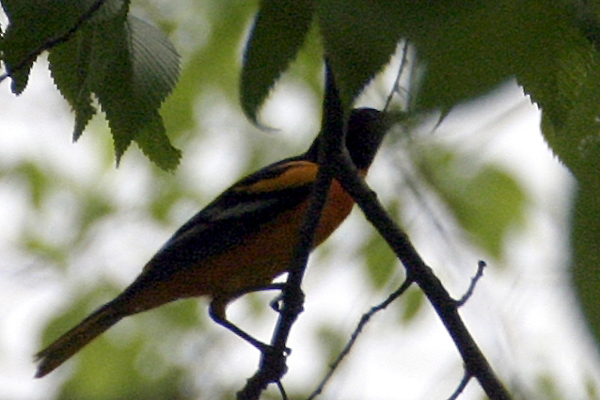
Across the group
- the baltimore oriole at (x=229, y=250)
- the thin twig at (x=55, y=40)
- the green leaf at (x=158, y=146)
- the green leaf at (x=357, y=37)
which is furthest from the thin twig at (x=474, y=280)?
the green leaf at (x=357, y=37)

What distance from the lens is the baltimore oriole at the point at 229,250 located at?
436 centimetres

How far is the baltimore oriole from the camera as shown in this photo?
4359mm

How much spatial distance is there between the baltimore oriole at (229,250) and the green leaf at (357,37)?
3.39 metres

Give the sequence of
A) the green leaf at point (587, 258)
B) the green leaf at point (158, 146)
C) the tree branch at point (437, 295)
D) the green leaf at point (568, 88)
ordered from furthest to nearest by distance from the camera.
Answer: the tree branch at point (437, 295)
the green leaf at point (158, 146)
the green leaf at point (568, 88)
the green leaf at point (587, 258)

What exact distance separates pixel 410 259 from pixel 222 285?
1.80 meters

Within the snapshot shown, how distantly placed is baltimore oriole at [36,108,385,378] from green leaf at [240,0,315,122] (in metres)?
3.21

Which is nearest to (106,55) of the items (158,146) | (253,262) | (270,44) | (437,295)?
(158,146)

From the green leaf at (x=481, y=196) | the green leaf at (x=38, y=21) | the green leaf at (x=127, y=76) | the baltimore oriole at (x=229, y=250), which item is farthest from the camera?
the green leaf at (x=481, y=196)

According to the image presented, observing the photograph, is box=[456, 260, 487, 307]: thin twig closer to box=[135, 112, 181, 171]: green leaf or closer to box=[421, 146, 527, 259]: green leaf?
box=[421, 146, 527, 259]: green leaf

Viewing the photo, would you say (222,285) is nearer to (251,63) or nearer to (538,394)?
(538,394)

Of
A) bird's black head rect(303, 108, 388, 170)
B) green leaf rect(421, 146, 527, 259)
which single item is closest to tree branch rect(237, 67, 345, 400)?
green leaf rect(421, 146, 527, 259)

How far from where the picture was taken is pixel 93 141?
19.7ft

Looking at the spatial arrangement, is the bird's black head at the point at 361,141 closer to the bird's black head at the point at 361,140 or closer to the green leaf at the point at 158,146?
the bird's black head at the point at 361,140

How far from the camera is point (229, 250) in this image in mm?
4402
